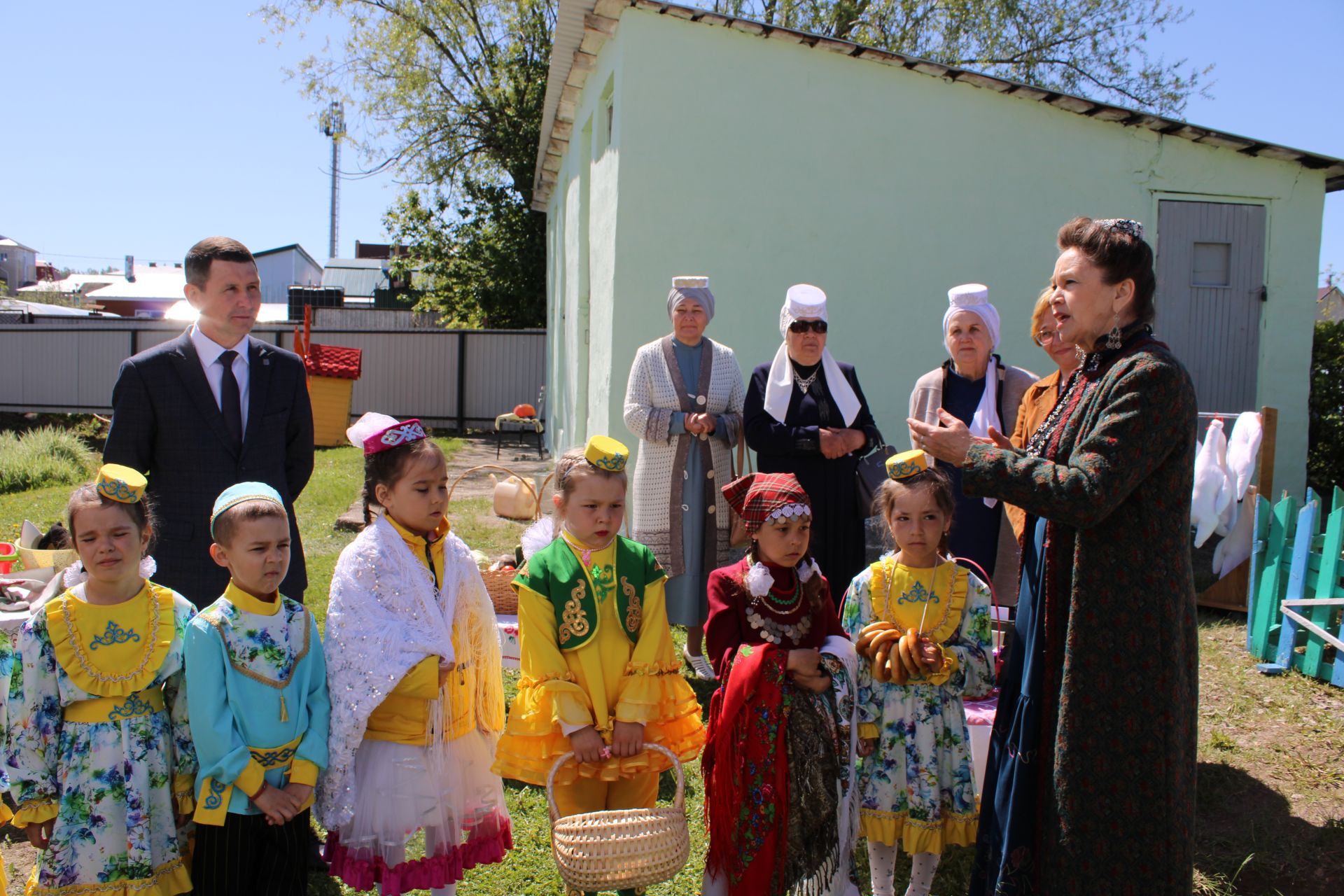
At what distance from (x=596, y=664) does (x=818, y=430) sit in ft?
5.96

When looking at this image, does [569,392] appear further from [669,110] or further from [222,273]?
[222,273]

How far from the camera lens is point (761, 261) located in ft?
24.0

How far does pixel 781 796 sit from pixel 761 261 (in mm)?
5160

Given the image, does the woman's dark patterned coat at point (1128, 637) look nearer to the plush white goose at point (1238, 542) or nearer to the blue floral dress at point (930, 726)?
the blue floral dress at point (930, 726)

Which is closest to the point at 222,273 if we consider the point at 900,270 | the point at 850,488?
the point at 850,488

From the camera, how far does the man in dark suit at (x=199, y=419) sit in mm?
3199

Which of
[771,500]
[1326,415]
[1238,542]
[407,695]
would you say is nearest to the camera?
[407,695]

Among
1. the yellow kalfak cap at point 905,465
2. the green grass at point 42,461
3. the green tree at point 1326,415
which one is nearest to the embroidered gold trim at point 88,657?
the yellow kalfak cap at point 905,465

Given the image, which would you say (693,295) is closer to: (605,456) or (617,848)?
(605,456)

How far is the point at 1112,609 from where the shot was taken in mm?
2285

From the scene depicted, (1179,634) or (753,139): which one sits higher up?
(753,139)

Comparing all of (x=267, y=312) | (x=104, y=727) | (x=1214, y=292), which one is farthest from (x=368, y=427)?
(x=267, y=312)

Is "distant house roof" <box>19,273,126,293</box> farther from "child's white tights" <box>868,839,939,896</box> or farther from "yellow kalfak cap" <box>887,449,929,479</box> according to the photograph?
"child's white tights" <box>868,839,939,896</box>

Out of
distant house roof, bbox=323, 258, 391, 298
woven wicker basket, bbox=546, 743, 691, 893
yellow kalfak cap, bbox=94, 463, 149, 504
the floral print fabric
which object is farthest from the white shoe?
distant house roof, bbox=323, 258, 391, 298
